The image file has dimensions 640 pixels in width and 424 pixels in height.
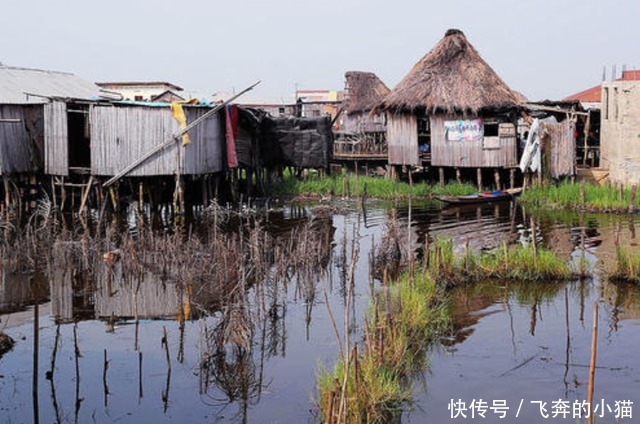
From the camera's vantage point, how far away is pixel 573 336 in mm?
8031

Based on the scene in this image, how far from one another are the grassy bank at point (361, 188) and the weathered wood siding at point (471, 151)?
0.70m

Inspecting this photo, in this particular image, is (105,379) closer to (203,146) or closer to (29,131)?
(203,146)

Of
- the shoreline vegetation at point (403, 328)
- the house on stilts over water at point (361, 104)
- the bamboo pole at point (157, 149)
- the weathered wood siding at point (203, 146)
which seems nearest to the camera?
the shoreline vegetation at point (403, 328)

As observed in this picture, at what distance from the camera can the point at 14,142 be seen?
54.8 feet

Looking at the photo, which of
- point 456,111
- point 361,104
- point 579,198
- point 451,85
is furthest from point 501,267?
point 361,104

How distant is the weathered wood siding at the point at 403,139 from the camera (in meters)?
21.6

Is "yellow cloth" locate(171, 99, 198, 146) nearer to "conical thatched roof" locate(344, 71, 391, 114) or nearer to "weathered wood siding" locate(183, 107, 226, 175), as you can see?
"weathered wood siding" locate(183, 107, 226, 175)

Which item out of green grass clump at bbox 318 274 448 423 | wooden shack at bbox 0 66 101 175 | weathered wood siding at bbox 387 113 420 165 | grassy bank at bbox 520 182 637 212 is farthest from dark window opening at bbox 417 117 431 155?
green grass clump at bbox 318 274 448 423

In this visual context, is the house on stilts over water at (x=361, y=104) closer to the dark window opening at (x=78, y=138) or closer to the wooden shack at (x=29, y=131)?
the dark window opening at (x=78, y=138)

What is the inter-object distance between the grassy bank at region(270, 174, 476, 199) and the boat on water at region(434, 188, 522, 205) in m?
0.89

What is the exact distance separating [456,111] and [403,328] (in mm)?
13716

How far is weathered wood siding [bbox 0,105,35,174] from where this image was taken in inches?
647

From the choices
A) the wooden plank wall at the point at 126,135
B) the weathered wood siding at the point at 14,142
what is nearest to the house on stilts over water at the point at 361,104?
the wooden plank wall at the point at 126,135

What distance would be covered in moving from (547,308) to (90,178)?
11.0 meters
